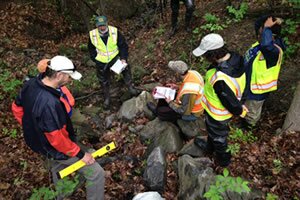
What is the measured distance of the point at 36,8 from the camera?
1335 centimetres

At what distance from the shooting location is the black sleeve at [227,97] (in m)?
3.98

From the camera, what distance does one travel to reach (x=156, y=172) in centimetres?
496

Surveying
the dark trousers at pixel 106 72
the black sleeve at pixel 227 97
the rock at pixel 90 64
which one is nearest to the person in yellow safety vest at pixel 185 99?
the black sleeve at pixel 227 97

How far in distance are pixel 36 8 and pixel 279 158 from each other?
500 inches

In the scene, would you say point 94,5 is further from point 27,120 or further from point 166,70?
point 27,120

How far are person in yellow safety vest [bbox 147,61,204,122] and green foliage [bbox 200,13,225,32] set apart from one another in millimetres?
3302

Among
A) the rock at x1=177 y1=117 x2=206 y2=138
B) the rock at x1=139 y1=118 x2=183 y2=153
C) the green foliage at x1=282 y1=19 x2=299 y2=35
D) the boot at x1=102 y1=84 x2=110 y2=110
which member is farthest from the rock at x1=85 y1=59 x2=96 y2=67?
the green foliage at x1=282 y1=19 x2=299 y2=35

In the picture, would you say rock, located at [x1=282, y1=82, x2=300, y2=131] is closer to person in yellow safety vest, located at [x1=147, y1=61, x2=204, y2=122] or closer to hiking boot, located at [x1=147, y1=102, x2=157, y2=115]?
person in yellow safety vest, located at [x1=147, y1=61, x2=204, y2=122]

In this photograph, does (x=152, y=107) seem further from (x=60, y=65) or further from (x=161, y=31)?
(x=161, y=31)

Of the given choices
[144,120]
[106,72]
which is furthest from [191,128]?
[106,72]

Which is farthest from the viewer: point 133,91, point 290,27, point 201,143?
point 133,91

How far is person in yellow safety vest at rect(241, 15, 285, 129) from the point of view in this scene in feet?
15.4

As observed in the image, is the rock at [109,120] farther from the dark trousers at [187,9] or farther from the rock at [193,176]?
the dark trousers at [187,9]

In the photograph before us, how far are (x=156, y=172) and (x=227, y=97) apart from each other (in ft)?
6.26
